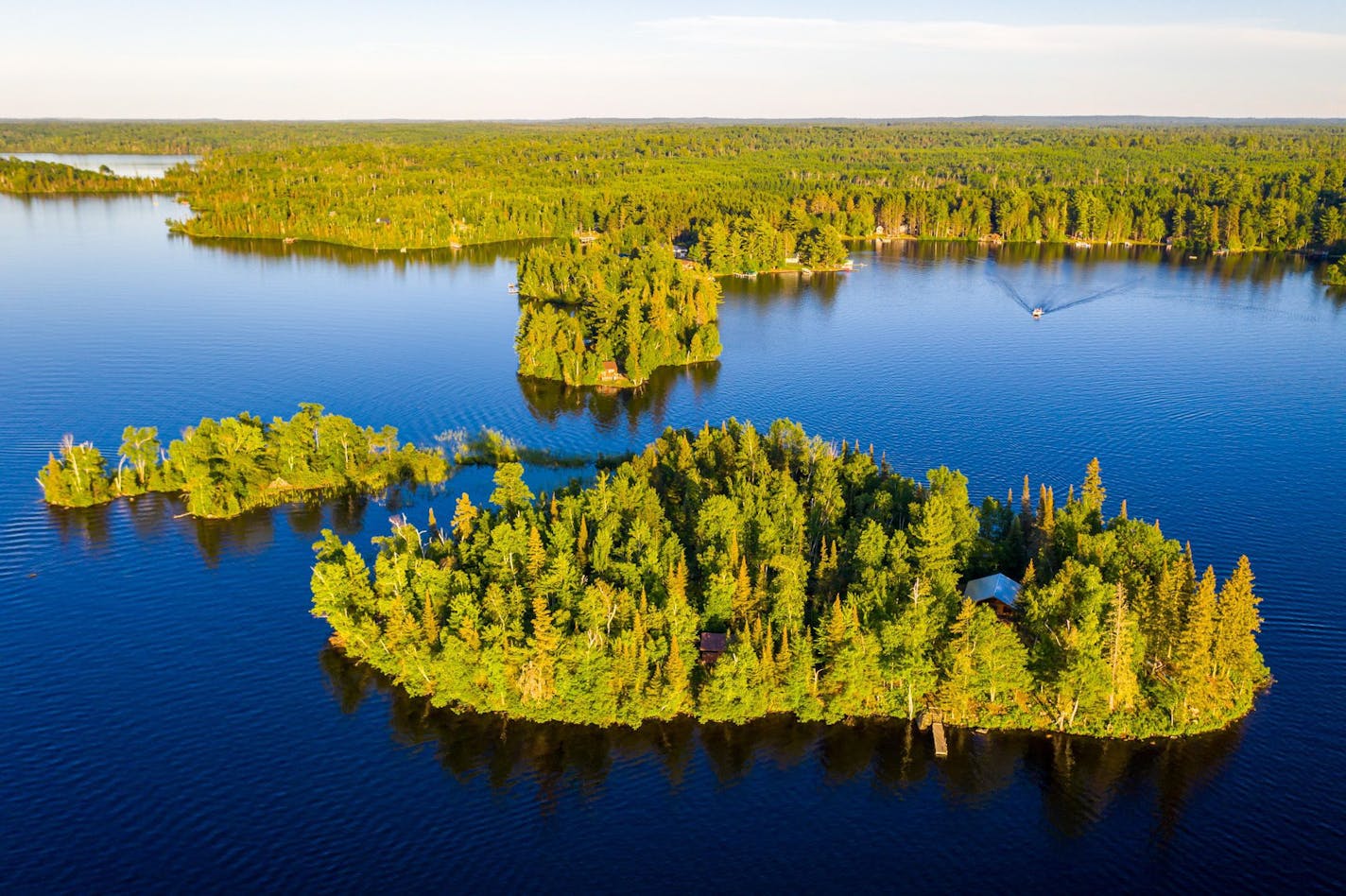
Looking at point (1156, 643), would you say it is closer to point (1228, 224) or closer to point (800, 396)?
point (800, 396)

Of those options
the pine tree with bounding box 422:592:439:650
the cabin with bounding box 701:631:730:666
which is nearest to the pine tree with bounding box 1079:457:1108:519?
the cabin with bounding box 701:631:730:666

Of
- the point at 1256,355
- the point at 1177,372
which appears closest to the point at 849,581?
the point at 1177,372

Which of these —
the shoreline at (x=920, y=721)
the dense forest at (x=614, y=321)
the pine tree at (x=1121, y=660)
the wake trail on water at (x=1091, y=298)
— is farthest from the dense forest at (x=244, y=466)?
the wake trail on water at (x=1091, y=298)

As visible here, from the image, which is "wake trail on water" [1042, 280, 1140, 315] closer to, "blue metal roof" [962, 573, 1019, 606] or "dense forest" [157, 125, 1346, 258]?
"dense forest" [157, 125, 1346, 258]

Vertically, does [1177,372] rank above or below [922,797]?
above

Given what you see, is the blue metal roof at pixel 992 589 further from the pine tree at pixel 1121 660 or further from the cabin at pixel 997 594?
the pine tree at pixel 1121 660
